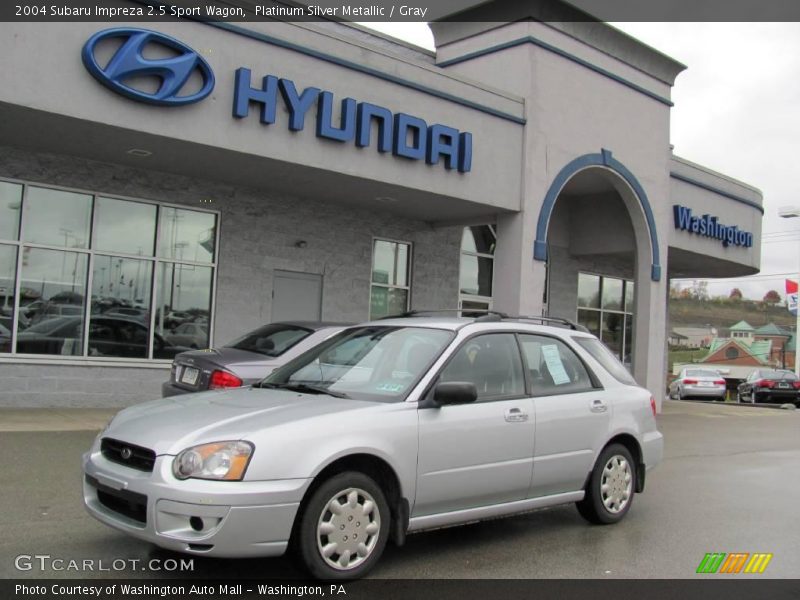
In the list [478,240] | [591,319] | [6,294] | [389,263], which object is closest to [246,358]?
[6,294]

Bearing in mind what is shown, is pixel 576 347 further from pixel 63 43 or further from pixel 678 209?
pixel 678 209

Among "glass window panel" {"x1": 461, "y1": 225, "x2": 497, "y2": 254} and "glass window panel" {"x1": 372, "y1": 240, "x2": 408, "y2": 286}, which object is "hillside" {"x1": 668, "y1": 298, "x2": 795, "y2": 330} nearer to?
"glass window panel" {"x1": 461, "y1": 225, "x2": 497, "y2": 254}

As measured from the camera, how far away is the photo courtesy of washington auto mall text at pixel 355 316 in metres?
4.76

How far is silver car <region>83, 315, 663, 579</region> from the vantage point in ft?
14.4

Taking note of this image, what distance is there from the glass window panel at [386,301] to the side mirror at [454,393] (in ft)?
35.4

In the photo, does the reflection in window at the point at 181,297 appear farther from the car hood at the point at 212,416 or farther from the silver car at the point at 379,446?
the car hood at the point at 212,416

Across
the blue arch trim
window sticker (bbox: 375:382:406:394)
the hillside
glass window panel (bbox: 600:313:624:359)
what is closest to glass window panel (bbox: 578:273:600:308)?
glass window panel (bbox: 600:313:624:359)

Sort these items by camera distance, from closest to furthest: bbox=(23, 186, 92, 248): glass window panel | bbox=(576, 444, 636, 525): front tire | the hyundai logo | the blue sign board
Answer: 1. bbox=(576, 444, 636, 525): front tire
2. the hyundai logo
3. bbox=(23, 186, 92, 248): glass window panel
4. the blue sign board

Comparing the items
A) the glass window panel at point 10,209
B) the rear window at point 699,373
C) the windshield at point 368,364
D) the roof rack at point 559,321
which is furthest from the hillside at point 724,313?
the windshield at point 368,364

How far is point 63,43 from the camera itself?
963cm

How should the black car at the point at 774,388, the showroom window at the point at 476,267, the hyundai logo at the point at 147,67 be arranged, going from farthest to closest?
1. the black car at the point at 774,388
2. the showroom window at the point at 476,267
3. the hyundai logo at the point at 147,67

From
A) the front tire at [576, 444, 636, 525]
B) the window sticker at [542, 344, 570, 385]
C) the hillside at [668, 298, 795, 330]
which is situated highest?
the hillside at [668, 298, 795, 330]

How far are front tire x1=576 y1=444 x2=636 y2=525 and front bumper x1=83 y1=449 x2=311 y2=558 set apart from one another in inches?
114

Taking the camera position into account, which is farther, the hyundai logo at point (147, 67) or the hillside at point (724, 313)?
the hillside at point (724, 313)
